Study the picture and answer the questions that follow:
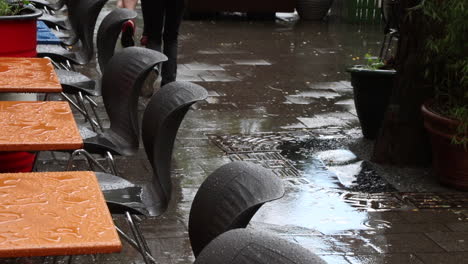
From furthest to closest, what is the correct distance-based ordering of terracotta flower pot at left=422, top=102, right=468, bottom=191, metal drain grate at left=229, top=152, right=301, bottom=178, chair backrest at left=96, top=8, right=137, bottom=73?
chair backrest at left=96, top=8, right=137, bottom=73 → metal drain grate at left=229, top=152, right=301, bottom=178 → terracotta flower pot at left=422, top=102, right=468, bottom=191

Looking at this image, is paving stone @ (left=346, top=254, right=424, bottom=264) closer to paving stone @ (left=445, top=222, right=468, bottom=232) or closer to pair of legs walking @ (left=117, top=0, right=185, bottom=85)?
paving stone @ (left=445, top=222, right=468, bottom=232)

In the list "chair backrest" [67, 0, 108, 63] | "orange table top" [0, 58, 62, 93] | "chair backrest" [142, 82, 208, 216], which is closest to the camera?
"chair backrest" [142, 82, 208, 216]

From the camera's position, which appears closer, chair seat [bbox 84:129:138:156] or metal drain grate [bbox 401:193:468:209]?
chair seat [bbox 84:129:138:156]

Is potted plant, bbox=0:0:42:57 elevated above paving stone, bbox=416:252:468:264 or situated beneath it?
elevated above

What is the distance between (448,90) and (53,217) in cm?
421

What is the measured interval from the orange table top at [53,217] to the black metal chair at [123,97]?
1.67m

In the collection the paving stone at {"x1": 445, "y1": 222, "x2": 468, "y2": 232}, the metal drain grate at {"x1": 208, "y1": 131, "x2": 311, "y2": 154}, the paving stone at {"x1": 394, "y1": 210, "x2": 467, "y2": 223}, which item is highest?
the paving stone at {"x1": 445, "y1": 222, "x2": 468, "y2": 232}

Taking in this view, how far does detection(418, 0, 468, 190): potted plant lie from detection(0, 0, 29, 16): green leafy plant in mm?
2894

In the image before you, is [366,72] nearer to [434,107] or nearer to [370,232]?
[434,107]

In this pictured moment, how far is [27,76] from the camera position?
521 cm

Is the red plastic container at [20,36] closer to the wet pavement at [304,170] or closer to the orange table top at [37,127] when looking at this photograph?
the wet pavement at [304,170]

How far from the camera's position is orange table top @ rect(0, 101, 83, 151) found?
3.87 m

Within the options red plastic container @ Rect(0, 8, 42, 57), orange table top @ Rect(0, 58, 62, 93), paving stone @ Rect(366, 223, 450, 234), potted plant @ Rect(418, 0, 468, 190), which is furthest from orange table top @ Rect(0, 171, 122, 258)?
potted plant @ Rect(418, 0, 468, 190)

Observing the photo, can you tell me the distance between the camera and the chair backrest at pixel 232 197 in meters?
3.03
